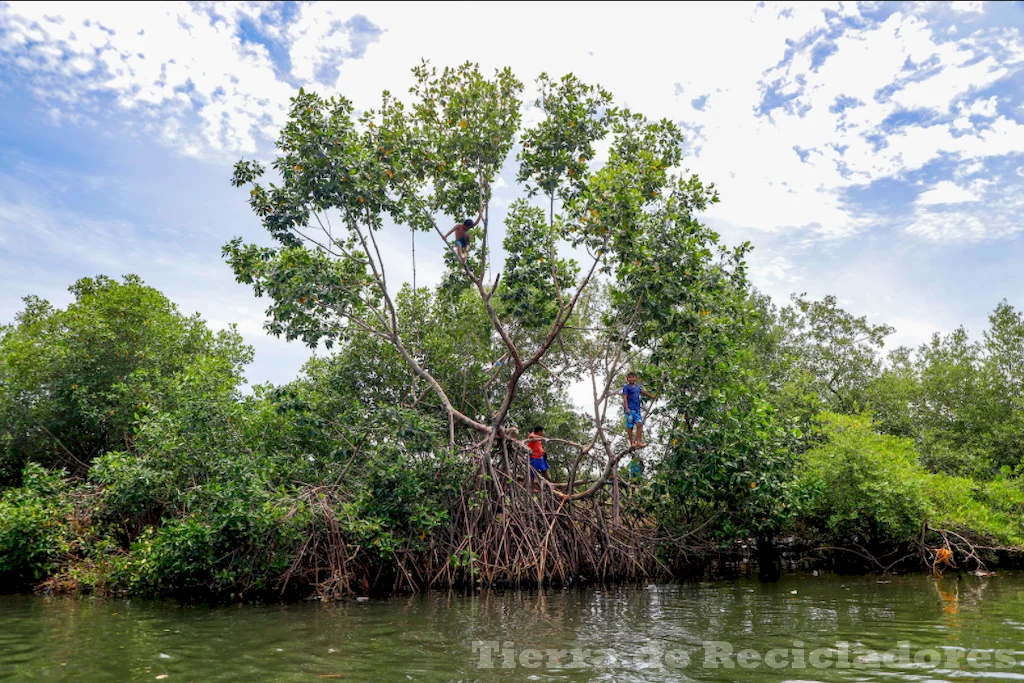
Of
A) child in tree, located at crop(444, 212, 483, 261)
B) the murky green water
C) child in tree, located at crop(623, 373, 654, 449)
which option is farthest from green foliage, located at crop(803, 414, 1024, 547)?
child in tree, located at crop(444, 212, 483, 261)

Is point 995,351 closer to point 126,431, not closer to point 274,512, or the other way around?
point 274,512

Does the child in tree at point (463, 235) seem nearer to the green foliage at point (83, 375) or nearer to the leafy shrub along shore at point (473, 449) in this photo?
the leafy shrub along shore at point (473, 449)

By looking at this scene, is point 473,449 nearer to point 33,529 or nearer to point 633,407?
point 633,407

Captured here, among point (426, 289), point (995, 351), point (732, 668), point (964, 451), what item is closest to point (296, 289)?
point (426, 289)

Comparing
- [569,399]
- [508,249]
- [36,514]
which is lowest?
[36,514]

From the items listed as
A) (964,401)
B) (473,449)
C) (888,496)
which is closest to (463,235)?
(473,449)

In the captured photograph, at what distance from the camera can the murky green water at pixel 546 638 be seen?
5.43m

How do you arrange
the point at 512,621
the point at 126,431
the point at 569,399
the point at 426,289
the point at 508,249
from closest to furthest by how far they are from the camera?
the point at 512,621 → the point at 508,249 → the point at 126,431 → the point at 426,289 → the point at 569,399

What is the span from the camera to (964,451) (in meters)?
18.1

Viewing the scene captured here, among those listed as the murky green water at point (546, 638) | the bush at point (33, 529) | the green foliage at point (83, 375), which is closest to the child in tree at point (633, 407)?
the murky green water at point (546, 638)

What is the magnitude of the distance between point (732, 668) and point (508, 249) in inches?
340

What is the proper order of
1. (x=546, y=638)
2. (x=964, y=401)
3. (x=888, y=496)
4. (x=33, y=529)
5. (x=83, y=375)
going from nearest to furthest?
(x=546, y=638)
(x=33, y=529)
(x=888, y=496)
(x=83, y=375)
(x=964, y=401)

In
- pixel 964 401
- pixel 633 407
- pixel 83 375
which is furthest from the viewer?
pixel 964 401

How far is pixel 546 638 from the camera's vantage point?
22.4 feet
